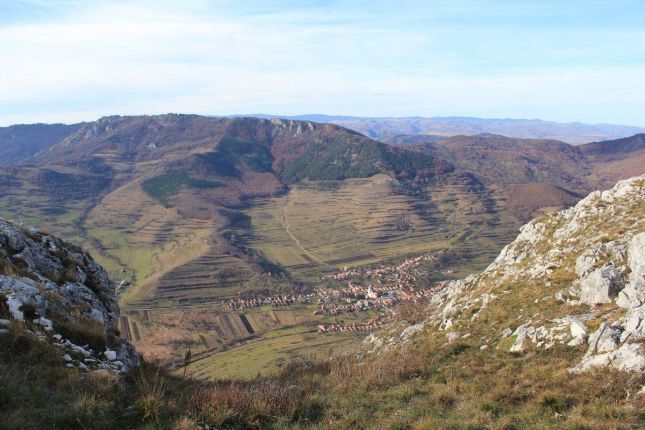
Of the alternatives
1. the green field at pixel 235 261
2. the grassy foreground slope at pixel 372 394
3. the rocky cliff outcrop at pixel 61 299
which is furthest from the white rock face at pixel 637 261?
the green field at pixel 235 261

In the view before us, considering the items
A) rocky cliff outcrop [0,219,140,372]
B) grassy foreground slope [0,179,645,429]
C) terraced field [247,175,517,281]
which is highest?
rocky cliff outcrop [0,219,140,372]

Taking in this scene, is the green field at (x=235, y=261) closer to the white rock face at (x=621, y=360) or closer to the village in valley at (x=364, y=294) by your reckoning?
the village in valley at (x=364, y=294)

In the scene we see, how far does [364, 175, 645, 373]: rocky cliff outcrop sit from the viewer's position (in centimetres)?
1266

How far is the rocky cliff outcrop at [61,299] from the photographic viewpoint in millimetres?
10273

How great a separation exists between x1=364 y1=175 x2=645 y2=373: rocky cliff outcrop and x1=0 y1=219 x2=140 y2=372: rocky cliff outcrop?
13.3 meters

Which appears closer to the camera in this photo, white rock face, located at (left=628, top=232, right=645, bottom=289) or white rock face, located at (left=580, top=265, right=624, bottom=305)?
white rock face, located at (left=628, top=232, right=645, bottom=289)

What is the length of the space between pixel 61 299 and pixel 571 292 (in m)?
19.0

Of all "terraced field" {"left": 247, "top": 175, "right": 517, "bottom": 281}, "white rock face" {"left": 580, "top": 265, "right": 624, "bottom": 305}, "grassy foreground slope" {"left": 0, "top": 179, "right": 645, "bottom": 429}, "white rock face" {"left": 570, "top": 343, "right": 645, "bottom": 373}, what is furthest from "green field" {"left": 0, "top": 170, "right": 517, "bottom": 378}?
"white rock face" {"left": 570, "top": 343, "right": 645, "bottom": 373}

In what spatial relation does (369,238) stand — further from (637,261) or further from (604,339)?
(604,339)

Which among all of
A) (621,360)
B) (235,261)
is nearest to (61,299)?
(621,360)

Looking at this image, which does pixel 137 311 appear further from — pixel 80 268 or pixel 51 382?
pixel 51 382

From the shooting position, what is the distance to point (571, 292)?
17328 millimetres


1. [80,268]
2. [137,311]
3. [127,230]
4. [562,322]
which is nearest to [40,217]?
[127,230]

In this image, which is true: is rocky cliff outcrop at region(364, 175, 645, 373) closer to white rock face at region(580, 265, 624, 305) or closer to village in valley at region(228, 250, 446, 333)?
white rock face at region(580, 265, 624, 305)
